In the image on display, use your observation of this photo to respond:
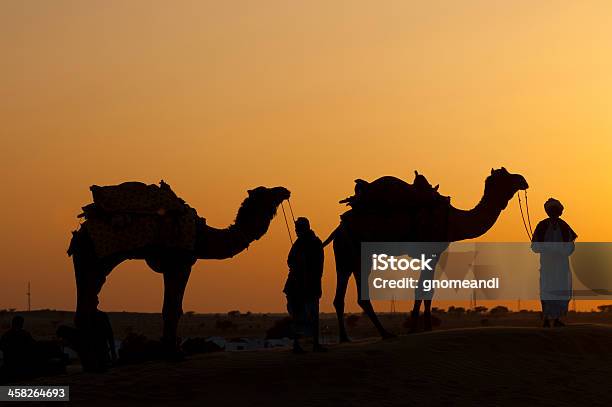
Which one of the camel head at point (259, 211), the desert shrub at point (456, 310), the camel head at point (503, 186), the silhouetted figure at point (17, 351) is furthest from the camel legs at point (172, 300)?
the desert shrub at point (456, 310)

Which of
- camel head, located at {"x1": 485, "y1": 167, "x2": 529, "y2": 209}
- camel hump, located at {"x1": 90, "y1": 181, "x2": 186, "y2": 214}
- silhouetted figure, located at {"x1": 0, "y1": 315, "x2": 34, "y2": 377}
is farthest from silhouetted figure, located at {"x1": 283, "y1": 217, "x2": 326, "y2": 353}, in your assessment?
camel head, located at {"x1": 485, "y1": 167, "x2": 529, "y2": 209}

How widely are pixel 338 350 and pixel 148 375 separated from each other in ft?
11.8

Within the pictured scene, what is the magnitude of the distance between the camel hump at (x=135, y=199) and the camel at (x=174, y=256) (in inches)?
21.3

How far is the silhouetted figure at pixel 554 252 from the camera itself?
84.6 ft

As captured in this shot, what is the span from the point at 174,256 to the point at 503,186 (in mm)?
8469

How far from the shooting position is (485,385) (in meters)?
21.4

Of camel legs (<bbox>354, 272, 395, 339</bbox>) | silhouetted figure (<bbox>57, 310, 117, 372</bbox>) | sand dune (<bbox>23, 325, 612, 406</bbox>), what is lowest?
sand dune (<bbox>23, 325, 612, 406</bbox>)

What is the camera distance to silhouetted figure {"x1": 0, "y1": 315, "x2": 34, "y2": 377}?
22.9 m

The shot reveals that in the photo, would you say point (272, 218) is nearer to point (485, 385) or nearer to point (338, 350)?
point (338, 350)

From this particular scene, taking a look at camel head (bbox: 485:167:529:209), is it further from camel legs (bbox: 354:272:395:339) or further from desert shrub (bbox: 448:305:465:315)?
desert shrub (bbox: 448:305:465:315)

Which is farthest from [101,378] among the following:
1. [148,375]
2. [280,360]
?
[280,360]

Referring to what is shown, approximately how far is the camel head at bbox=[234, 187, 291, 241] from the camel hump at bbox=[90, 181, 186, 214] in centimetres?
148

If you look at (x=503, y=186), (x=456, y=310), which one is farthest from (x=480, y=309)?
(x=503, y=186)

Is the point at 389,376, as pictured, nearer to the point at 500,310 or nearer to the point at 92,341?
the point at 92,341
